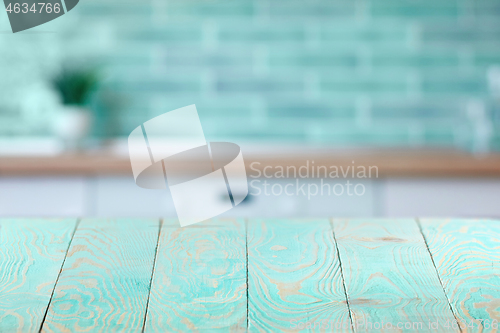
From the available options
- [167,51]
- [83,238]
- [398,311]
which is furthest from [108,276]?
[167,51]

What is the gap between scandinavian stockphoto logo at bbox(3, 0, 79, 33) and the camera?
2.38 meters

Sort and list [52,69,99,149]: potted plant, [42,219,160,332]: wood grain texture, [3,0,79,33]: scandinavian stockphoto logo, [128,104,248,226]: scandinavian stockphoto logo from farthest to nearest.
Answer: [3,0,79,33]: scandinavian stockphoto logo < [52,69,99,149]: potted plant < [128,104,248,226]: scandinavian stockphoto logo < [42,219,160,332]: wood grain texture

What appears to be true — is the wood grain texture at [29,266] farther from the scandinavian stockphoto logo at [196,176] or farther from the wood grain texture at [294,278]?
the scandinavian stockphoto logo at [196,176]

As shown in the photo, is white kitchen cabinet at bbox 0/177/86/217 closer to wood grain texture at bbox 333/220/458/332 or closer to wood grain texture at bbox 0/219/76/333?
wood grain texture at bbox 0/219/76/333

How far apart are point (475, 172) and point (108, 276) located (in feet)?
5.21

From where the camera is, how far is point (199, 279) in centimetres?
69

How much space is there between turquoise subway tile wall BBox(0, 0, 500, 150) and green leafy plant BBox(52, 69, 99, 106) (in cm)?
14

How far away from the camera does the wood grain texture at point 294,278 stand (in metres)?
0.62

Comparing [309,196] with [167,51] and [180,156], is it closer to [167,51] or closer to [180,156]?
[180,156]

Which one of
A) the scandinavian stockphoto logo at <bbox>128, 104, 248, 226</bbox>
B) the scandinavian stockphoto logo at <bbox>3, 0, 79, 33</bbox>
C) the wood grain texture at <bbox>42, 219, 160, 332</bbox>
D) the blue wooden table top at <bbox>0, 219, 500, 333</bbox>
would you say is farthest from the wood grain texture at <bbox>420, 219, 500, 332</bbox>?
the scandinavian stockphoto logo at <bbox>3, 0, 79, 33</bbox>

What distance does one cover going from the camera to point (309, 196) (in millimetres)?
1936

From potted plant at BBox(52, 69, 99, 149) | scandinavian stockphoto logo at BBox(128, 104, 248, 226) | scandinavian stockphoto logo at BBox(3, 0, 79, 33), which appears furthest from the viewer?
scandinavian stockphoto logo at BBox(3, 0, 79, 33)

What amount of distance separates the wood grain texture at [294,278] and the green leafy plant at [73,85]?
1.68 metres

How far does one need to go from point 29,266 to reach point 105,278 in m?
0.11
